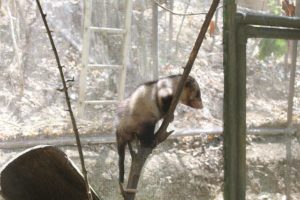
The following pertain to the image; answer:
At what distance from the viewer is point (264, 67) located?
8.06ft

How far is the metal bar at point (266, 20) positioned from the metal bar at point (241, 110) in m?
0.03

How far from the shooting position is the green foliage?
2.21 metres

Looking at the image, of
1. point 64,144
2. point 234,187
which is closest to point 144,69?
point 64,144

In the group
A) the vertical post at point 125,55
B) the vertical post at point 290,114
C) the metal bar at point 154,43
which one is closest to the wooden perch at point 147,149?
the vertical post at point 290,114

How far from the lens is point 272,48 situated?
2.30m

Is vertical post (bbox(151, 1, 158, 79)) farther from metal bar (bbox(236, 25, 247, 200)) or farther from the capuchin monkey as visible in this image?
metal bar (bbox(236, 25, 247, 200))

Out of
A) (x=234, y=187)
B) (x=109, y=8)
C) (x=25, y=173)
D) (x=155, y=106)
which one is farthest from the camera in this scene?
(x=109, y=8)

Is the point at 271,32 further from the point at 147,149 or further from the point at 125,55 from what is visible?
the point at 125,55

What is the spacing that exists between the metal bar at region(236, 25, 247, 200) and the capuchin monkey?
1239mm

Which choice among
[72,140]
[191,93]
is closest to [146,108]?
[191,93]

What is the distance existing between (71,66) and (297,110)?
11.1 feet

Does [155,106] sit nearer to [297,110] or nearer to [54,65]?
[297,110]

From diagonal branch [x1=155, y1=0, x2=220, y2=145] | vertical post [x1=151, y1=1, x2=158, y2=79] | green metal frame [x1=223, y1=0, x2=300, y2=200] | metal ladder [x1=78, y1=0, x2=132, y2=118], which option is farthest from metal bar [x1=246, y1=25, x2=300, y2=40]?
metal ladder [x1=78, y1=0, x2=132, y2=118]

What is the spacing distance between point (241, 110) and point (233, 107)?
0.03 metres
